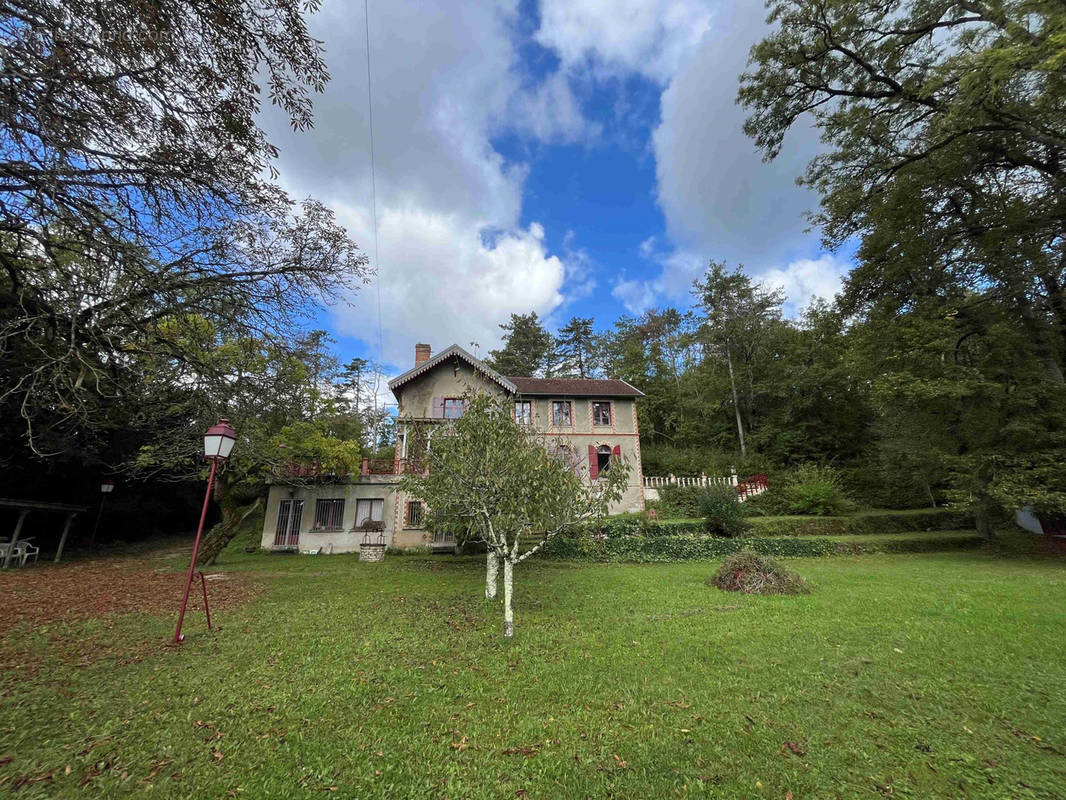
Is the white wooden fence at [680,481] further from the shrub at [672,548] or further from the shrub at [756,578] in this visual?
the shrub at [756,578]

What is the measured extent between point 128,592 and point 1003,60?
70.0 ft

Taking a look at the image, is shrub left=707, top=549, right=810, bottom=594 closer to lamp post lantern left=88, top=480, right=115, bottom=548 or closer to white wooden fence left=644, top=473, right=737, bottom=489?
white wooden fence left=644, top=473, right=737, bottom=489

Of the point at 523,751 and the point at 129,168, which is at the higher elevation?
the point at 129,168

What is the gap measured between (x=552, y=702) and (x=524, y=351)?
120 feet

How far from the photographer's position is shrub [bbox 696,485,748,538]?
55.4 ft

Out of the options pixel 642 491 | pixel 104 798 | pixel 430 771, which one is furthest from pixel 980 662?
pixel 642 491

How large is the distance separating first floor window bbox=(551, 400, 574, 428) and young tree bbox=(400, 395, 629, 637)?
1447cm

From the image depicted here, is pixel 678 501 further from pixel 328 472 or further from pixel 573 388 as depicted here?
pixel 328 472

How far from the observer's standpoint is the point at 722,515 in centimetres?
1697

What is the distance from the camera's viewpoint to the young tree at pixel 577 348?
130ft

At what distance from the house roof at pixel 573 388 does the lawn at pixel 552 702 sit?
15960 mm

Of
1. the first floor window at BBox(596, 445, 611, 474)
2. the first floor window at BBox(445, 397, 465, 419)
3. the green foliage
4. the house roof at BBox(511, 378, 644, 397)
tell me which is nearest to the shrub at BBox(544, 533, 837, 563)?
the green foliage

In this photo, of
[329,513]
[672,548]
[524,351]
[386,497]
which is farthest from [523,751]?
[524,351]

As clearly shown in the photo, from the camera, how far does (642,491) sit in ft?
74.9
